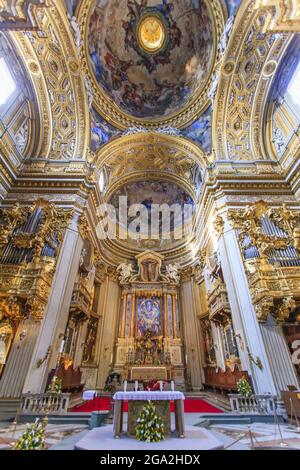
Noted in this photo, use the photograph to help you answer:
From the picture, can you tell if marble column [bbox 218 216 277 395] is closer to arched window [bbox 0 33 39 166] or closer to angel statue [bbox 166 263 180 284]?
angel statue [bbox 166 263 180 284]

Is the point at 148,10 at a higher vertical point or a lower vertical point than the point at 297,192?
higher

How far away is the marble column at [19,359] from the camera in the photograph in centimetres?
762

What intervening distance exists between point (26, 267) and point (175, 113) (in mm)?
15237

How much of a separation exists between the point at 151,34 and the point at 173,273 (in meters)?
18.2

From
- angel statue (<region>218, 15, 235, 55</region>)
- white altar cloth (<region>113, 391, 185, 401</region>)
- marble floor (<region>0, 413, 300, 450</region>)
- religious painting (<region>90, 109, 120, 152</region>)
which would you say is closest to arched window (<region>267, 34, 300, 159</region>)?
angel statue (<region>218, 15, 235, 55</region>)

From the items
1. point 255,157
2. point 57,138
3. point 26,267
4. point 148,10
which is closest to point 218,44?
point 148,10

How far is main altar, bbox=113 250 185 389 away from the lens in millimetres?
13891

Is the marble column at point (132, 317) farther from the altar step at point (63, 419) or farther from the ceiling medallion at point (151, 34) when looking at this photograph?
the ceiling medallion at point (151, 34)

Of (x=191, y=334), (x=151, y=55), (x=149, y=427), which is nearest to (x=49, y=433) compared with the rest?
(x=149, y=427)

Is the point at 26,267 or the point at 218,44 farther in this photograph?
the point at 218,44

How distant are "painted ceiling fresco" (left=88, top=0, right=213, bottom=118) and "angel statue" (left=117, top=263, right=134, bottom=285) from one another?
12.3 meters

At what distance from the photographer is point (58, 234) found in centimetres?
1079

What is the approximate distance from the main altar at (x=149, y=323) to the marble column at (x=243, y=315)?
6.61 metres
